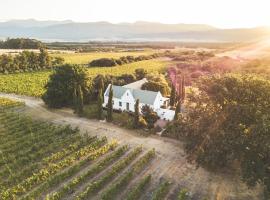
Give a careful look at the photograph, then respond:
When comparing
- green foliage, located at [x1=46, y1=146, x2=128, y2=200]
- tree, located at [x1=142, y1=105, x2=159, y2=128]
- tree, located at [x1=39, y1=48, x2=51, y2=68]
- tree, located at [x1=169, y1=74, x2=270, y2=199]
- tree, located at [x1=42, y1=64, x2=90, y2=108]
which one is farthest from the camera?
tree, located at [x1=39, y1=48, x2=51, y2=68]

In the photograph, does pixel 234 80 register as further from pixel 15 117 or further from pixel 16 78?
pixel 16 78

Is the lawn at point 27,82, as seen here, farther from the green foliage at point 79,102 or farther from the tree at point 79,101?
the tree at point 79,101

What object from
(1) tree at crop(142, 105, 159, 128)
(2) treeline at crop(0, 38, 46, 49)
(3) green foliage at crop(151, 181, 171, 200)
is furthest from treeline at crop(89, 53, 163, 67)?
(3) green foliage at crop(151, 181, 171, 200)

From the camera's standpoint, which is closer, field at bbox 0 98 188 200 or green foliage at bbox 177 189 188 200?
green foliage at bbox 177 189 188 200

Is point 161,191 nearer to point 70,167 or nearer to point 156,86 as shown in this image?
point 70,167

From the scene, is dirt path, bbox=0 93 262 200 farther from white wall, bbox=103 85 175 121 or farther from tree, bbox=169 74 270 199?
white wall, bbox=103 85 175 121

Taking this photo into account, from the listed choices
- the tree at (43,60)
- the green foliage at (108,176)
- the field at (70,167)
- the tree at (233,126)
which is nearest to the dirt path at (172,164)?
the field at (70,167)
